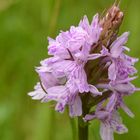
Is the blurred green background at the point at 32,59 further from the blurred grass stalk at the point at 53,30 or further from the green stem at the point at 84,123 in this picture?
the green stem at the point at 84,123

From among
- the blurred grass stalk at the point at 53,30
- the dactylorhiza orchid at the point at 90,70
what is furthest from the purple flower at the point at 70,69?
the blurred grass stalk at the point at 53,30

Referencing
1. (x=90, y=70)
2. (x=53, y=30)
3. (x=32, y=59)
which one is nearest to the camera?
(x=90, y=70)

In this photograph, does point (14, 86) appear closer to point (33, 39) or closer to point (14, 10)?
point (33, 39)

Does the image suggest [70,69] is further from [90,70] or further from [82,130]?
[82,130]

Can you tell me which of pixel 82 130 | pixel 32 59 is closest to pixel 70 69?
pixel 82 130

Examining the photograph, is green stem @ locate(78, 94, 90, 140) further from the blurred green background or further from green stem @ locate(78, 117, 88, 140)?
the blurred green background

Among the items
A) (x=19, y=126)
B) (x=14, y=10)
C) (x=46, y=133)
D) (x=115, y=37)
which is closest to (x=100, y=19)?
(x=115, y=37)
